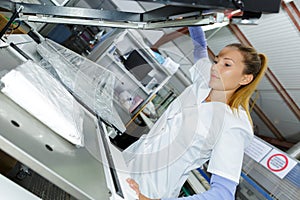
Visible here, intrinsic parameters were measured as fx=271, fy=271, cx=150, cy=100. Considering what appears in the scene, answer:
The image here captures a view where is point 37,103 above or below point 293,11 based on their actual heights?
above

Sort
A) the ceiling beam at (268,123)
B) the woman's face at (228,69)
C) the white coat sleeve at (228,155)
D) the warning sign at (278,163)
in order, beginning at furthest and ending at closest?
the ceiling beam at (268,123) < the warning sign at (278,163) < the woman's face at (228,69) < the white coat sleeve at (228,155)

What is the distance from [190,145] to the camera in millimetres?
1212

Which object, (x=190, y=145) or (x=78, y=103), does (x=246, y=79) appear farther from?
(x=78, y=103)

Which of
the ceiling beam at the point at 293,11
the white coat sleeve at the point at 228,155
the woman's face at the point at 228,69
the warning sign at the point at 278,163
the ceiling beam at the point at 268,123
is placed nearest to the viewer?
the white coat sleeve at the point at 228,155

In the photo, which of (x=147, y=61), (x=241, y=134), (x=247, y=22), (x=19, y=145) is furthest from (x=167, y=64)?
(x=19, y=145)

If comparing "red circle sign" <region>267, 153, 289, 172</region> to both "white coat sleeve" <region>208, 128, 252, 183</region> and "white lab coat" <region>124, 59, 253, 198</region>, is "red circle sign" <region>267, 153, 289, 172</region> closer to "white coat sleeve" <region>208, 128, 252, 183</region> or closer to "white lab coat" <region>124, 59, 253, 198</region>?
"white lab coat" <region>124, 59, 253, 198</region>

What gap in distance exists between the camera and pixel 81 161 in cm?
73

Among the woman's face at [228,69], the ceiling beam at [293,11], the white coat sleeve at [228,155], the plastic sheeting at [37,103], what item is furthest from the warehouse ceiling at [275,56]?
the plastic sheeting at [37,103]

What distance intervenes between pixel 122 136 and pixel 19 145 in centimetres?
84

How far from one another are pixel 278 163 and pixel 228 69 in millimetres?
1137

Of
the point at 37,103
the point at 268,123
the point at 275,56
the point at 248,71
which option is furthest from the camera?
the point at 268,123

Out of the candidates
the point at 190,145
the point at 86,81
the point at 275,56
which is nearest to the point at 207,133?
the point at 190,145

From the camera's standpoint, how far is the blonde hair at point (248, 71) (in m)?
1.24

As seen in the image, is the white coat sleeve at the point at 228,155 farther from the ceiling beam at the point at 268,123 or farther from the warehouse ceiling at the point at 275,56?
the ceiling beam at the point at 268,123
